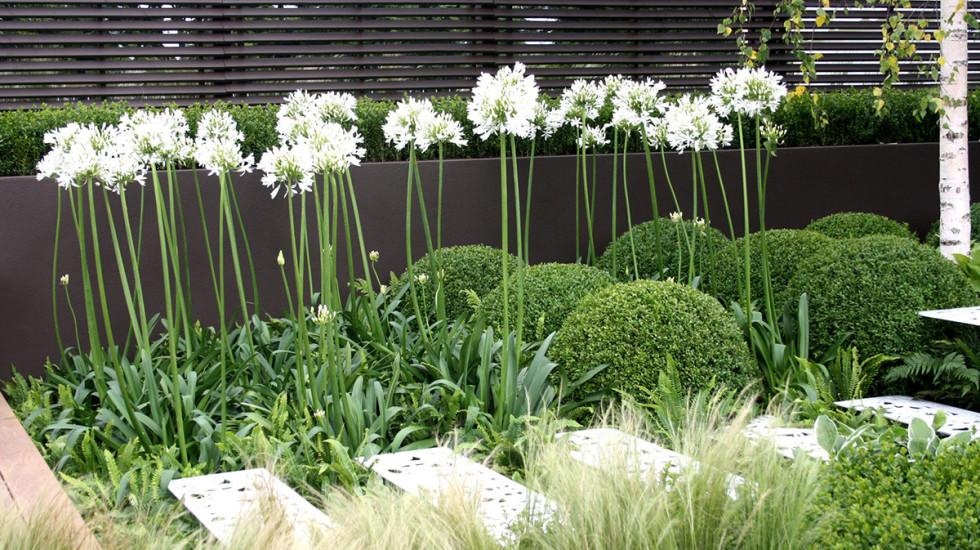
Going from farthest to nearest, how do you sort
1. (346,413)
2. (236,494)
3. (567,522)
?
(346,413), (236,494), (567,522)

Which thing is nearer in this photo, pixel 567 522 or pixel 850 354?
pixel 567 522

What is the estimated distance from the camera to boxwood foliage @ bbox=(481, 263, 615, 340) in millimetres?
4602

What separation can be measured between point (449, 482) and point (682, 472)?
60 cm

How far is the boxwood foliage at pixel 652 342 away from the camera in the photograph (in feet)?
13.0

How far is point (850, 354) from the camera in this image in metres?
4.36

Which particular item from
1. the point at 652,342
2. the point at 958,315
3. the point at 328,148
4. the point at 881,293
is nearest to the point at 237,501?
the point at 328,148

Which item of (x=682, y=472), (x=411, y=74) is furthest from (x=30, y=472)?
(x=411, y=74)

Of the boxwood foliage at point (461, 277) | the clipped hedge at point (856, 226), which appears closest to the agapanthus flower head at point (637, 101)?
the boxwood foliage at point (461, 277)

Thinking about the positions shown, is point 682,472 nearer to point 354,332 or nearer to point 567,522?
point 567,522

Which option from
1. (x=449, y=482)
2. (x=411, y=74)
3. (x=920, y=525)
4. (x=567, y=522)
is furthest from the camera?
(x=411, y=74)

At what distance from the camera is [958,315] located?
4.23m

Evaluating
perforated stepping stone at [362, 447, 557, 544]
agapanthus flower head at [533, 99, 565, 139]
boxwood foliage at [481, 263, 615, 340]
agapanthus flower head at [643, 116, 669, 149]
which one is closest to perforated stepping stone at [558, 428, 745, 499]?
perforated stepping stone at [362, 447, 557, 544]

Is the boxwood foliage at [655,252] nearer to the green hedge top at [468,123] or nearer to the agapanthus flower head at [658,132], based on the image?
the agapanthus flower head at [658,132]

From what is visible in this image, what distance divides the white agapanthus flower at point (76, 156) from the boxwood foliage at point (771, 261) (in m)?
3.02
